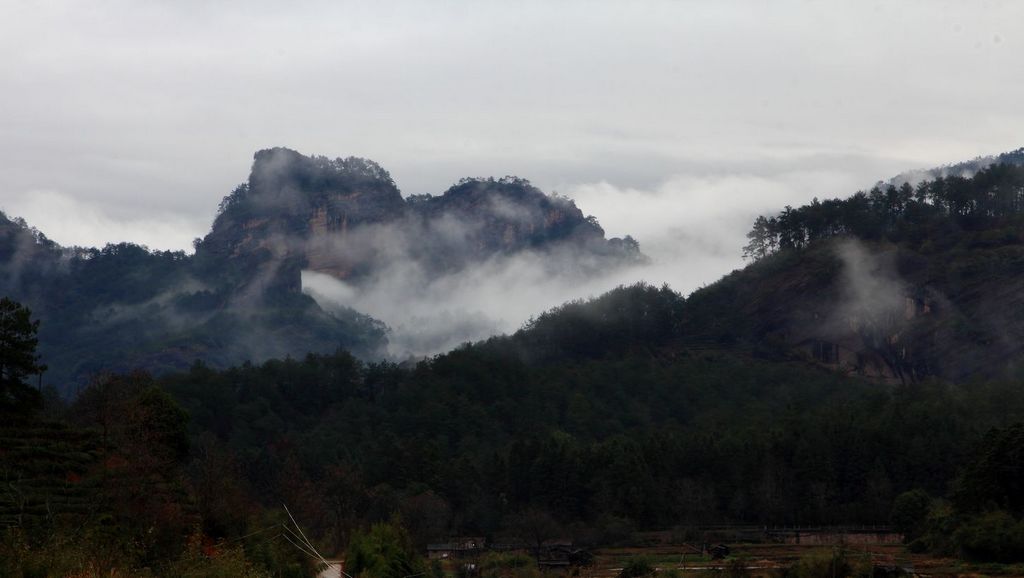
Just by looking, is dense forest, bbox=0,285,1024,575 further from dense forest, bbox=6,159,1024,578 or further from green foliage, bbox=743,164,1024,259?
green foliage, bbox=743,164,1024,259

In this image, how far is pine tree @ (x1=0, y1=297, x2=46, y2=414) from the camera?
128 ft

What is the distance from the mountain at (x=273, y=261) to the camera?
395 feet

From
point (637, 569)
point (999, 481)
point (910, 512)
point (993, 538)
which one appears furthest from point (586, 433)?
point (993, 538)

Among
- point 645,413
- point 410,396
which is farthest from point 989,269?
point 410,396

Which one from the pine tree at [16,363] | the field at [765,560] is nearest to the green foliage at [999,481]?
the field at [765,560]

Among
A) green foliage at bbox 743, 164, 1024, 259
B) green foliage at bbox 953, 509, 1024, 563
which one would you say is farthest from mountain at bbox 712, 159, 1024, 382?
green foliage at bbox 953, 509, 1024, 563

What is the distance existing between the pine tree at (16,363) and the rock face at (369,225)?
91081 millimetres

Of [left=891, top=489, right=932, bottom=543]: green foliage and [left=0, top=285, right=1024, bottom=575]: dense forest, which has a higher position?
[left=0, top=285, right=1024, bottom=575]: dense forest

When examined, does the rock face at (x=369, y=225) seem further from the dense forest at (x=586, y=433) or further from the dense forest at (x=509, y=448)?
the dense forest at (x=509, y=448)

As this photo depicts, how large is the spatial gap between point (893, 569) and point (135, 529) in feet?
75.5

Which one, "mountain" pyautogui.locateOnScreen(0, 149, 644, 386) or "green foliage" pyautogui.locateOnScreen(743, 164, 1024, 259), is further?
"mountain" pyautogui.locateOnScreen(0, 149, 644, 386)

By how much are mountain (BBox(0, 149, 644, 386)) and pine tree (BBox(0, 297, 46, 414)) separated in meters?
67.6

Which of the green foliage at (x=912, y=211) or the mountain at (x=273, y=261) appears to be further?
the mountain at (x=273, y=261)

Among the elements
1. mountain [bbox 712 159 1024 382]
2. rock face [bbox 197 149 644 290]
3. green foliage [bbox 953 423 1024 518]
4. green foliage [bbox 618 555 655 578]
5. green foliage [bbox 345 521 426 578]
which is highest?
rock face [bbox 197 149 644 290]
